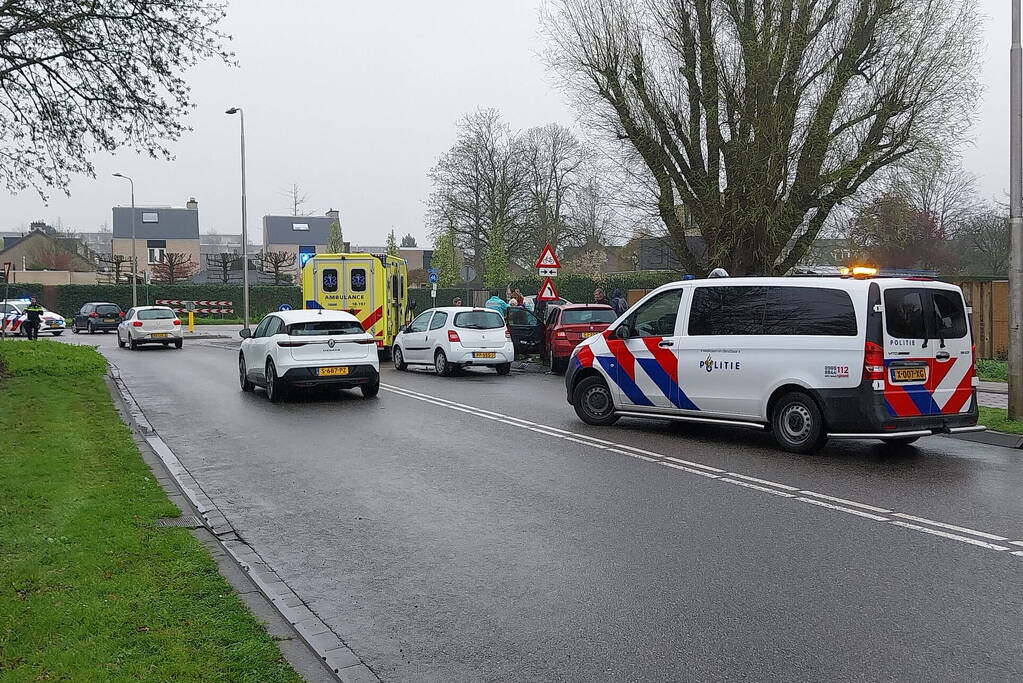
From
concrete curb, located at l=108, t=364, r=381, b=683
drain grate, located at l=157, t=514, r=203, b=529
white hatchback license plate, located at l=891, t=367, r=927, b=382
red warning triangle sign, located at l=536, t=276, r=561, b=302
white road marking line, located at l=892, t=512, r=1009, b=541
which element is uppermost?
red warning triangle sign, located at l=536, t=276, r=561, b=302

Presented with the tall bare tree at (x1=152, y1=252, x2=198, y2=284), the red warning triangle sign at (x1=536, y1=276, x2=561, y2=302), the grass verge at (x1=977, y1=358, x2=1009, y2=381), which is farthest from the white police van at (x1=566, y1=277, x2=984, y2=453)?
the tall bare tree at (x1=152, y1=252, x2=198, y2=284)

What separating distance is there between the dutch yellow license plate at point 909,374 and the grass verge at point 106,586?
278 inches

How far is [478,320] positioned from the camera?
21.6 meters

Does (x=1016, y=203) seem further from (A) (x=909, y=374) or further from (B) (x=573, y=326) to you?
(B) (x=573, y=326)

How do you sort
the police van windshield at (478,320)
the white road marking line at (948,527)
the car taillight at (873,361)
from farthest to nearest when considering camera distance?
the police van windshield at (478,320) < the car taillight at (873,361) < the white road marking line at (948,527)

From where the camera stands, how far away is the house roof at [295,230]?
10288cm

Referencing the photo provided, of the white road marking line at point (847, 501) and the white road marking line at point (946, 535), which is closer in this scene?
the white road marking line at point (946, 535)

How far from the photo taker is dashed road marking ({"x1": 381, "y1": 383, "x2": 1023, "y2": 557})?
709cm

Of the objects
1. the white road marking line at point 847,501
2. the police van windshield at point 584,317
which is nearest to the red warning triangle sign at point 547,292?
the police van windshield at point 584,317

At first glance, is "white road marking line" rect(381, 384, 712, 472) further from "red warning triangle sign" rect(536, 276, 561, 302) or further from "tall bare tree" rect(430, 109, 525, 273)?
"tall bare tree" rect(430, 109, 525, 273)

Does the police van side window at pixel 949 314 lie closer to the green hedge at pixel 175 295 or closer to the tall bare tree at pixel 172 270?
the green hedge at pixel 175 295

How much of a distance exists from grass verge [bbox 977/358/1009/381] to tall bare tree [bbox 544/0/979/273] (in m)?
4.89

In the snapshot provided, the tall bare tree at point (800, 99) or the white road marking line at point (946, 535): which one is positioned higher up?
the tall bare tree at point (800, 99)

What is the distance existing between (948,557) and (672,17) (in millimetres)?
19424
